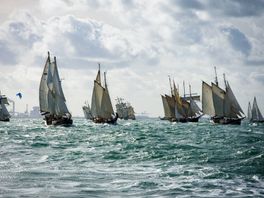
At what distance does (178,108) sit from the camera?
6152 inches

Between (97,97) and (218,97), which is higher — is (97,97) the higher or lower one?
the higher one

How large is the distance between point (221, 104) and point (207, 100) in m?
4.56

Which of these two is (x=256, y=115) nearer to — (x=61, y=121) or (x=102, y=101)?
(x=102, y=101)

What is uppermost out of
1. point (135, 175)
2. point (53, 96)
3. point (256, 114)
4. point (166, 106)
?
point (53, 96)

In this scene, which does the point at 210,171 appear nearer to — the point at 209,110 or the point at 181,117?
the point at 209,110

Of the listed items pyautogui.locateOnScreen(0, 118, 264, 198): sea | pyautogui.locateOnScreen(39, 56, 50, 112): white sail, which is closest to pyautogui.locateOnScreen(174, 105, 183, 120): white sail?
pyautogui.locateOnScreen(39, 56, 50, 112): white sail

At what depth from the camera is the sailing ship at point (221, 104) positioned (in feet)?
380

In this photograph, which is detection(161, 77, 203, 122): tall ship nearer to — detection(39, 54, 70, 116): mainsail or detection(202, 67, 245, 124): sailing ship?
detection(202, 67, 245, 124): sailing ship

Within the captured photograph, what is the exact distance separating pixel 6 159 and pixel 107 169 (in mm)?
8094

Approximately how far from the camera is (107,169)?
24484mm

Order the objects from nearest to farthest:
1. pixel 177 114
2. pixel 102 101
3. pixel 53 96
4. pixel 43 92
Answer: pixel 53 96
pixel 43 92
pixel 102 101
pixel 177 114

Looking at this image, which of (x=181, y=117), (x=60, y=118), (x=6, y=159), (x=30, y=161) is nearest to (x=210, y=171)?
(x=30, y=161)

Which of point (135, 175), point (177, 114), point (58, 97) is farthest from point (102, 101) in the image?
point (135, 175)

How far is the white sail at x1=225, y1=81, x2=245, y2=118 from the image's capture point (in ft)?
378
